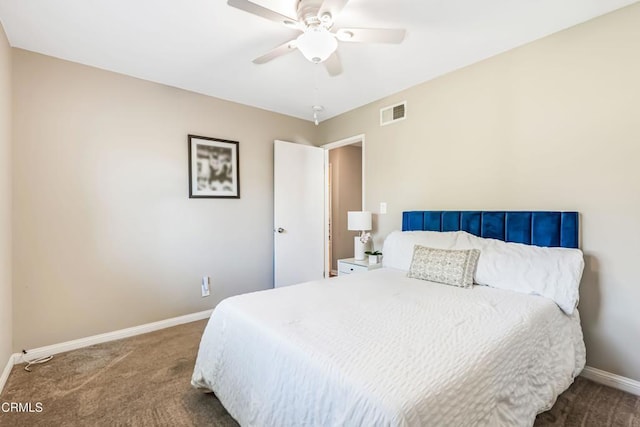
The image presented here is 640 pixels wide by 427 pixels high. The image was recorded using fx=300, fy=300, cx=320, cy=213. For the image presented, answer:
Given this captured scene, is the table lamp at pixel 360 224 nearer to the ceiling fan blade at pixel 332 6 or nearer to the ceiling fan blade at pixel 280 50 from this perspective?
the ceiling fan blade at pixel 280 50

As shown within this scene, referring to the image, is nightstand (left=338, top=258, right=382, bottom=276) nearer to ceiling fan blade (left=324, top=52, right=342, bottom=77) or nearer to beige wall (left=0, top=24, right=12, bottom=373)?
ceiling fan blade (left=324, top=52, right=342, bottom=77)

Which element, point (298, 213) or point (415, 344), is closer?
point (415, 344)

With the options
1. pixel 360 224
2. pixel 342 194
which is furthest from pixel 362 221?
pixel 342 194

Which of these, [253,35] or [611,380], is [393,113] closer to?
[253,35]

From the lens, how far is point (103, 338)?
106 inches

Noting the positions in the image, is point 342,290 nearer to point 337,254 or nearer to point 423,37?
point 423,37

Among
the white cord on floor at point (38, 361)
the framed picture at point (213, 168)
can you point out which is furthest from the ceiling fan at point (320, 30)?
the white cord on floor at point (38, 361)

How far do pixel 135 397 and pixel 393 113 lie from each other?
3.34 m

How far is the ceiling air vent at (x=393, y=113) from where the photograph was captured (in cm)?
322

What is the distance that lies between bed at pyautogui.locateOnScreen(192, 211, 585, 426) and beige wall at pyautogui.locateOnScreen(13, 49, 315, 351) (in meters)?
1.52

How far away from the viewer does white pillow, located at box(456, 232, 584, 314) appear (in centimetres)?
185

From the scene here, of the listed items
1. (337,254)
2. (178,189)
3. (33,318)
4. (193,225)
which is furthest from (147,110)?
(337,254)

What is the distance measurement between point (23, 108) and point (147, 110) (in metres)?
0.88

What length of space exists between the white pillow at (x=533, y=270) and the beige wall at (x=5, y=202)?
3348 millimetres
